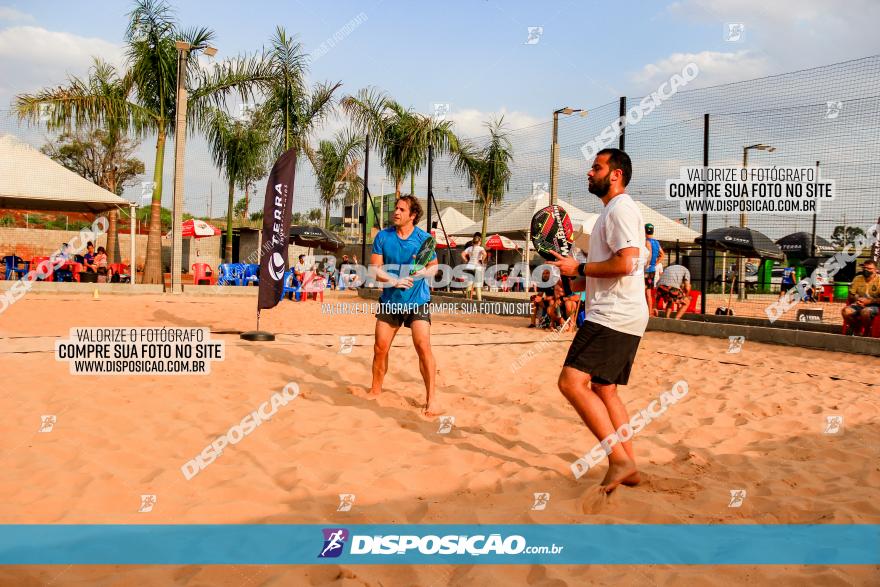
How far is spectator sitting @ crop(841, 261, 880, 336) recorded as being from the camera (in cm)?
852

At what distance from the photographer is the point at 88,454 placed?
11.3 feet

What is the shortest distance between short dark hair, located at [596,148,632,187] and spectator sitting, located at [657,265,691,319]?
8.27 m

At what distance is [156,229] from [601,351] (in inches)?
667

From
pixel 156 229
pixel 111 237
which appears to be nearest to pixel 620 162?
pixel 156 229

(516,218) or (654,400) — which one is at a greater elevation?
(516,218)

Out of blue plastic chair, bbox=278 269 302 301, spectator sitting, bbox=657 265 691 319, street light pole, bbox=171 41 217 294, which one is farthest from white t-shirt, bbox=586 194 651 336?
street light pole, bbox=171 41 217 294

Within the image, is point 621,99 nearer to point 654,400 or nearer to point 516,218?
point 654,400

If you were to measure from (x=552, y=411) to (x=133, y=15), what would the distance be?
17163 mm

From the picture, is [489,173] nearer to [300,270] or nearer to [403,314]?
[300,270]

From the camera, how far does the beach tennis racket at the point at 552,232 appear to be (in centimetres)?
353

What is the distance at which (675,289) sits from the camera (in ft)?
36.0

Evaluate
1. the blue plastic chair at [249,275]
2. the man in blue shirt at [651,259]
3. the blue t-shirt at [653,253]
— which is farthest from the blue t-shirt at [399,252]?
the blue plastic chair at [249,275]

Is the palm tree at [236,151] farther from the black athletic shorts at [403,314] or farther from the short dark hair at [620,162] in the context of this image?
the short dark hair at [620,162]

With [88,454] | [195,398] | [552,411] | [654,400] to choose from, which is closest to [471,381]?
[552,411]
